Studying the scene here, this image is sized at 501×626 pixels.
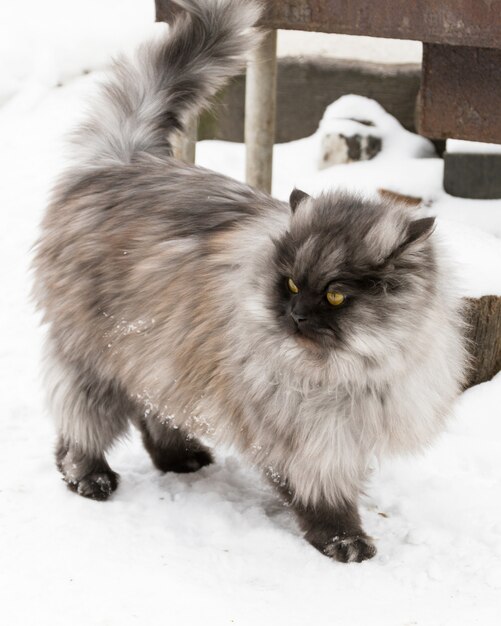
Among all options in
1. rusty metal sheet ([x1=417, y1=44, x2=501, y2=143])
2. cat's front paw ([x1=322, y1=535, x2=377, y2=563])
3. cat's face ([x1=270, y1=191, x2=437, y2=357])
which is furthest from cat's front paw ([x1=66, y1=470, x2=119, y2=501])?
rusty metal sheet ([x1=417, y1=44, x2=501, y2=143])

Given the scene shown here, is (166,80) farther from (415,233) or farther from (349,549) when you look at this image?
(349,549)

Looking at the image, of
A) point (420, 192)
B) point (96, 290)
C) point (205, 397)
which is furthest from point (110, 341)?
point (420, 192)

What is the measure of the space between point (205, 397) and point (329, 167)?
3.15 meters

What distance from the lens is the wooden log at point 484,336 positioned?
13.4 feet

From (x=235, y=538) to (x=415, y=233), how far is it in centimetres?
118

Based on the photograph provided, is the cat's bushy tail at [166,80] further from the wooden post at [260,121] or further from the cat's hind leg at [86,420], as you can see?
the wooden post at [260,121]

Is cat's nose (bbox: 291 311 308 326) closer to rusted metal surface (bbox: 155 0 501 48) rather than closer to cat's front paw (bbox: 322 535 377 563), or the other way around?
cat's front paw (bbox: 322 535 377 563)

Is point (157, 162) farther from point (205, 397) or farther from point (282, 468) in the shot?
point (282, 468)

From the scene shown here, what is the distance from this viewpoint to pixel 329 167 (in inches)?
238

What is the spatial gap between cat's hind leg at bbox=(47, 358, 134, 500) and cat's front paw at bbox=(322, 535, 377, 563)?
831 millimetres

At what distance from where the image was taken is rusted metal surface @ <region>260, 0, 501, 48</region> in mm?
3393

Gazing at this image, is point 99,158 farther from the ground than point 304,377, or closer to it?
farther from the ground

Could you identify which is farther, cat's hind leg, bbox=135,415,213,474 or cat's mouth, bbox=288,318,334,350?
cat's hind leg, bbox=135,415,213,474

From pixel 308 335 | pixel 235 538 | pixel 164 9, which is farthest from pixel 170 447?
pixel 164 9
